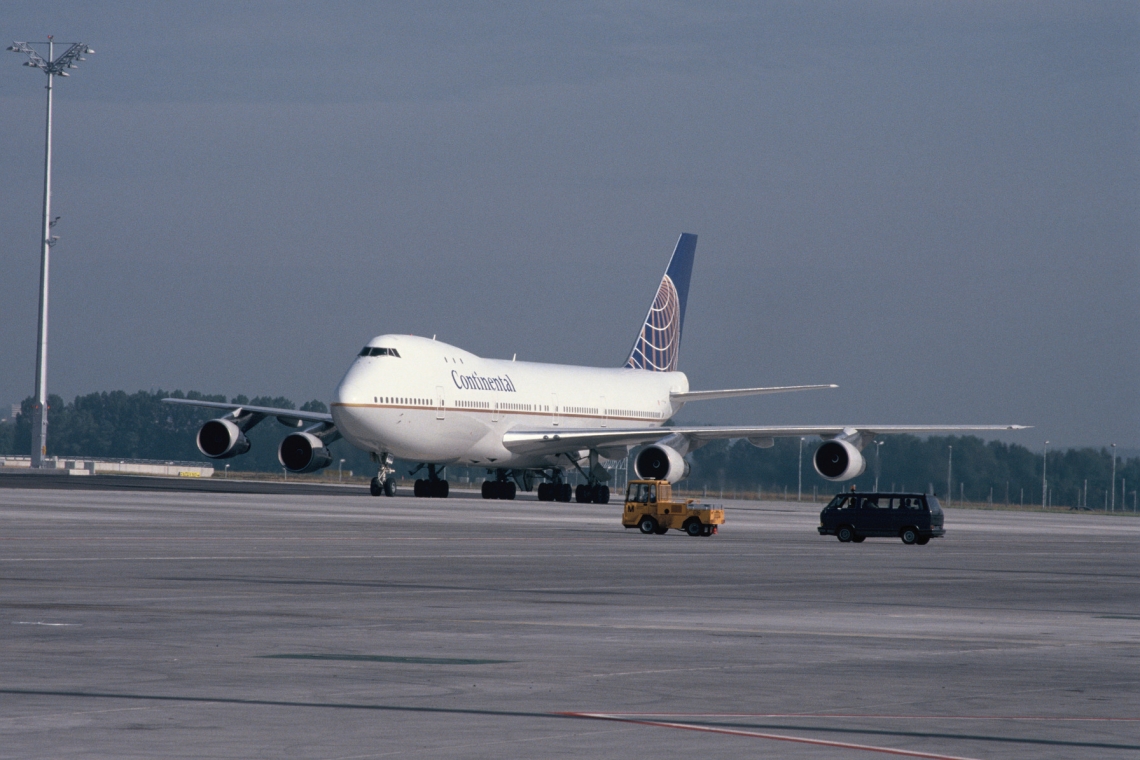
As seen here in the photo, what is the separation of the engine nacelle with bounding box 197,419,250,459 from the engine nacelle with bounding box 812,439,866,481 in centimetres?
2223

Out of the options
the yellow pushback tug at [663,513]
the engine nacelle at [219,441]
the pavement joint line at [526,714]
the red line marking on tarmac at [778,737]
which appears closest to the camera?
the red line marking on tarmac at [778,737]

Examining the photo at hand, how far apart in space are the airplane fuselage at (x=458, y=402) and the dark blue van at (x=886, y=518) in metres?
22.1

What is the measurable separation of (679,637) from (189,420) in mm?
163455

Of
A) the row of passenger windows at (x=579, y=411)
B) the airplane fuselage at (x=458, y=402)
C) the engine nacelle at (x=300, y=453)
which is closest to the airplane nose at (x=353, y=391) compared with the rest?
the airplane fuselage at (x=458, y=402)

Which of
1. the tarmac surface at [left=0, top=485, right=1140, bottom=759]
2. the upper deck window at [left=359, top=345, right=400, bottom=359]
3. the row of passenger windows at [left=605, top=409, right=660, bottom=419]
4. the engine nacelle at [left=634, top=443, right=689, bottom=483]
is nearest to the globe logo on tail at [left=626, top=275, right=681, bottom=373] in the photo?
the row of passenger windows at [left=605, top=409, right=660, bottom=419]

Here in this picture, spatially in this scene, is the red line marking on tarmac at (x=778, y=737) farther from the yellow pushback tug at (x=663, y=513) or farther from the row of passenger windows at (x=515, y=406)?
the row of passenger windows at (x=515, y=406)

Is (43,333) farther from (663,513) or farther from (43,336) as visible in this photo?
(663,513)

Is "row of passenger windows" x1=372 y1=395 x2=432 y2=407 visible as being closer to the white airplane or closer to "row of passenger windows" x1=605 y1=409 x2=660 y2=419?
the white airplane

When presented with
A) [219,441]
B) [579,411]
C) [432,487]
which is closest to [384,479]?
[432,487]

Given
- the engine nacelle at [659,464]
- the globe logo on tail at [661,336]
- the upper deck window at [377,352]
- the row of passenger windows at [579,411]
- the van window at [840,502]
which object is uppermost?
the globe logo on tail at [661,336]

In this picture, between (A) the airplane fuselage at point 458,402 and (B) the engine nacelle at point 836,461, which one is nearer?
(B) the engine nacelle at point 836,461

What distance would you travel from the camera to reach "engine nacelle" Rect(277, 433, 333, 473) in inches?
2470

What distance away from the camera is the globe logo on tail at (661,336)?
79500 mm

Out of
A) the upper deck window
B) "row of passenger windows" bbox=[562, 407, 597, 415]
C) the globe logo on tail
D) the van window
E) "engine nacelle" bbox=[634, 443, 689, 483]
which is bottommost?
the van window
